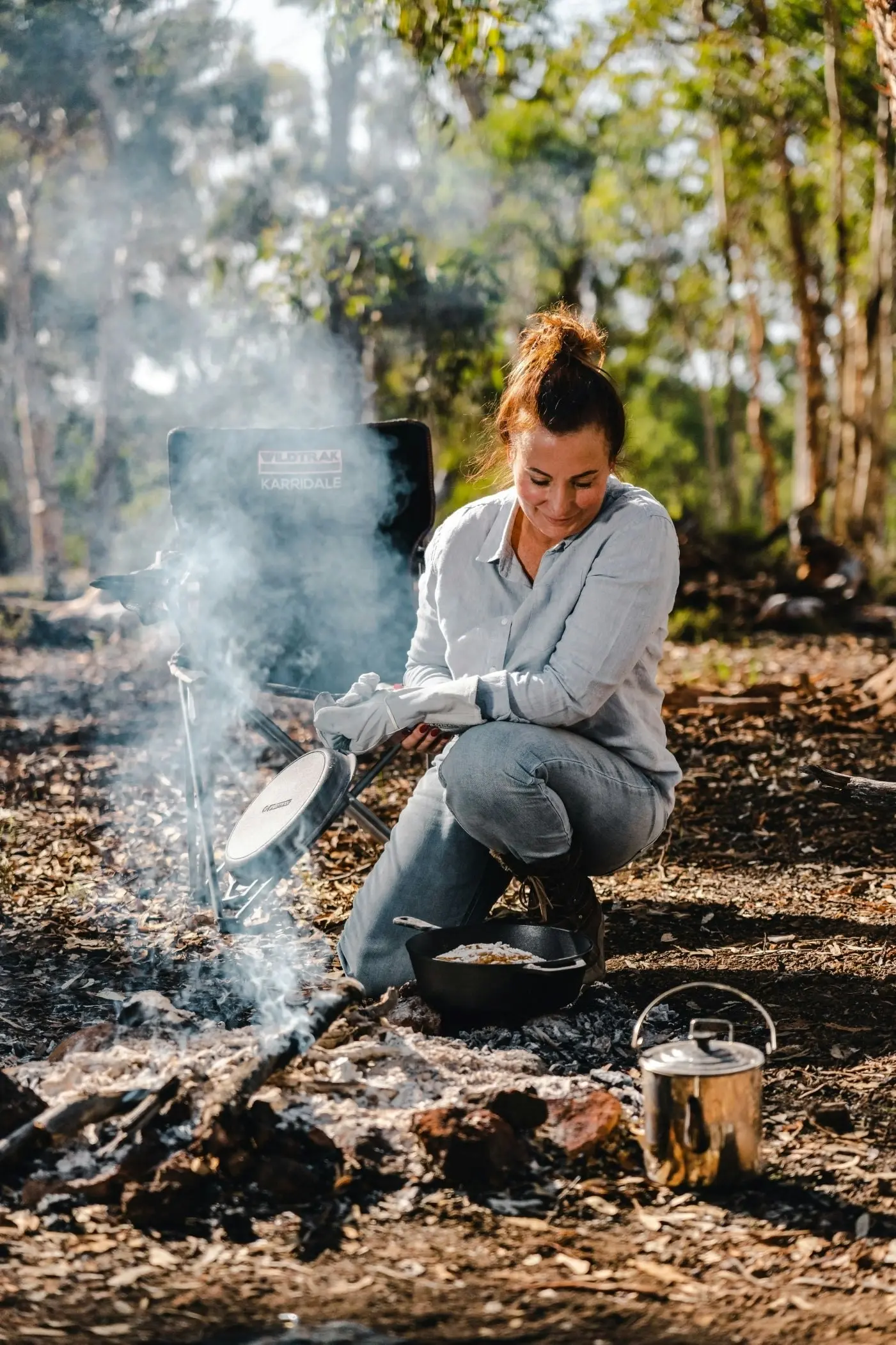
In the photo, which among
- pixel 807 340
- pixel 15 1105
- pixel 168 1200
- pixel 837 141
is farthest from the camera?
pixel 807 340

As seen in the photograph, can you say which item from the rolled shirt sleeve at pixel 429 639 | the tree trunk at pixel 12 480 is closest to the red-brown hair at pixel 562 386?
the rolled shirt sleeve at pixel 429 639

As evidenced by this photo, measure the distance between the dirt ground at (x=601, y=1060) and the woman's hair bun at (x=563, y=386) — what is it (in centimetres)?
138

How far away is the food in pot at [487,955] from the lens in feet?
9.43

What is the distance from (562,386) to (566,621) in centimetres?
53

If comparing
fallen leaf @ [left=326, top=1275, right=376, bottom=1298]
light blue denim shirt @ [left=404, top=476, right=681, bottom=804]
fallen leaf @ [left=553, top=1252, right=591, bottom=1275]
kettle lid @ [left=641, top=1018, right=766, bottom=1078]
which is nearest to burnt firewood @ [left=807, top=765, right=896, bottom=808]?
light blue denim shirt @ [left=404, top=476, right=681, bottom=804]

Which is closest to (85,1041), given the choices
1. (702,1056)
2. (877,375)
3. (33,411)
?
(702,1056)

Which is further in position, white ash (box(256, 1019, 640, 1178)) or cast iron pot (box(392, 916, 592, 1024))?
cast iron pot (box(392, 916, 592, 1024))

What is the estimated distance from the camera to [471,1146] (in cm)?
223

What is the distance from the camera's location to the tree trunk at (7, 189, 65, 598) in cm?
1830

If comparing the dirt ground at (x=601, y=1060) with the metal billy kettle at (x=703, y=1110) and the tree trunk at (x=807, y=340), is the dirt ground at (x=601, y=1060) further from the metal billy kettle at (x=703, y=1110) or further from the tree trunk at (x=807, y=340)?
the tree trunk at (x=807, y=340)

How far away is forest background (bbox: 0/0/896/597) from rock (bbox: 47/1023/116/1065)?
176 cm

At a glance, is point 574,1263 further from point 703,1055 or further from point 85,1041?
point 85,1041

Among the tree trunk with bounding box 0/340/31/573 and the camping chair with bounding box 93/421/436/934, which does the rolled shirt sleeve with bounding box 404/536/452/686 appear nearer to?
the camping chair with bounding box 93/421/436/934

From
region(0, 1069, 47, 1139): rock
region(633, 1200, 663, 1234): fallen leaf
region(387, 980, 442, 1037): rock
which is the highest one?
region(0, 1069, 47, 1139): rock
